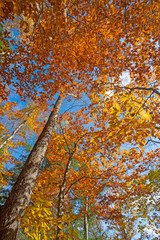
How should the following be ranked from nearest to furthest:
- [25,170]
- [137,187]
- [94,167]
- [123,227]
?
[25,170]
[137,187]
[94,167]
[123,227]

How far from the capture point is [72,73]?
5.98 meters

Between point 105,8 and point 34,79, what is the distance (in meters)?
4.67

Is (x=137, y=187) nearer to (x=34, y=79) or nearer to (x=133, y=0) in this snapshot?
(x=34, y=79)

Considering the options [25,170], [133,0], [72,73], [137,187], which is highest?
[133,0]

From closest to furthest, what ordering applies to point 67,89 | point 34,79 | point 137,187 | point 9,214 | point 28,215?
point 9,214 → point 28,215 → point 34,79 → point 67,89 → point 137,187

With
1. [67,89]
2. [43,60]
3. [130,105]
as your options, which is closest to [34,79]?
[43,60]

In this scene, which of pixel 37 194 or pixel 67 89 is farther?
pixel 67 89

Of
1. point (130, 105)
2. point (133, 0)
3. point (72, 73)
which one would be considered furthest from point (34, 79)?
point (133, 0)

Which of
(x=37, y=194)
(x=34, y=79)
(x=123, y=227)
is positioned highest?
(x=34, y=79)

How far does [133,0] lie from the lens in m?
4.46

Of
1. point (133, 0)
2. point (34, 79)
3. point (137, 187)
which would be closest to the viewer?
point (133, 0)

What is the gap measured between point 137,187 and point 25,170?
7.24m

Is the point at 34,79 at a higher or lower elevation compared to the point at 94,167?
higher

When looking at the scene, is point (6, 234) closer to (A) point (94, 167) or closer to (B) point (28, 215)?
(B) point (28, 215)
